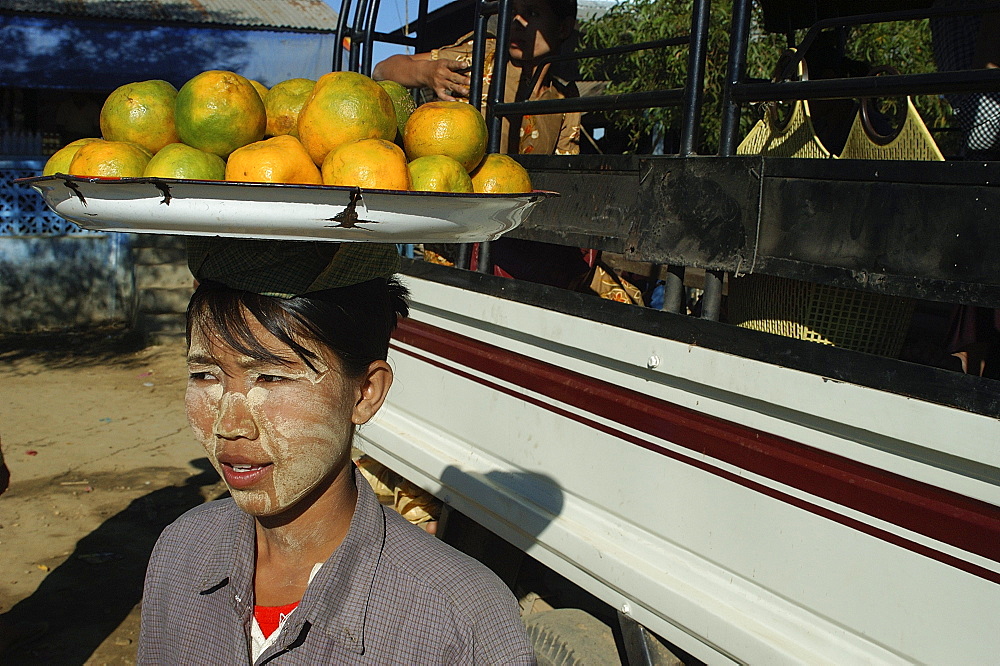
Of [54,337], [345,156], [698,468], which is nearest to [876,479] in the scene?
[698,468]

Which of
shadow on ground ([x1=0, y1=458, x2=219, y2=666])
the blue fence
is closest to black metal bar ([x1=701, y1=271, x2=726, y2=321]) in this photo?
shadow on ground ([x1=0, y1=458, x2=219, y2=666])

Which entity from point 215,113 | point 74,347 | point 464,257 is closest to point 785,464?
point 215,113

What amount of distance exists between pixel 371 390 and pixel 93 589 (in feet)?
10.9

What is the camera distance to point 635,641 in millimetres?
2459

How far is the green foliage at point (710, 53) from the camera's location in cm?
710

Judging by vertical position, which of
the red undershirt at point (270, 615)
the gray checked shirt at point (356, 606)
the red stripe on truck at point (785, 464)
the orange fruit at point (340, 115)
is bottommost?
the red undershirt at point (270, 615)

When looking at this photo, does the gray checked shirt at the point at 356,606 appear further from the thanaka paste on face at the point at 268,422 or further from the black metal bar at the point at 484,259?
the black metal bar at the point at 484,259

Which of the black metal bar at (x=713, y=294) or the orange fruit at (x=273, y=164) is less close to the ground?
the orange fruit at (x=273, y=164)

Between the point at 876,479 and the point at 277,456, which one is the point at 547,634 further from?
the point at 277,456

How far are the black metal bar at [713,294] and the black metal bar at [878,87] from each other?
494 millimetres

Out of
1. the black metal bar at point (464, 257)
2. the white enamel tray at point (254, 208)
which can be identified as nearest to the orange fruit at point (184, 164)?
the white enamel tray at point (254, 208)

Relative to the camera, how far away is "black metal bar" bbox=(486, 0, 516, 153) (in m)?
3.08

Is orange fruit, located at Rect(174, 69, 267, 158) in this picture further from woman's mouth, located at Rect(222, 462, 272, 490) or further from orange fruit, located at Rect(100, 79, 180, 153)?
woman's mouth, located at Rect(222, 462, 272, 490)

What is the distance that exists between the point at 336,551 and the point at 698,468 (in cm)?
114
